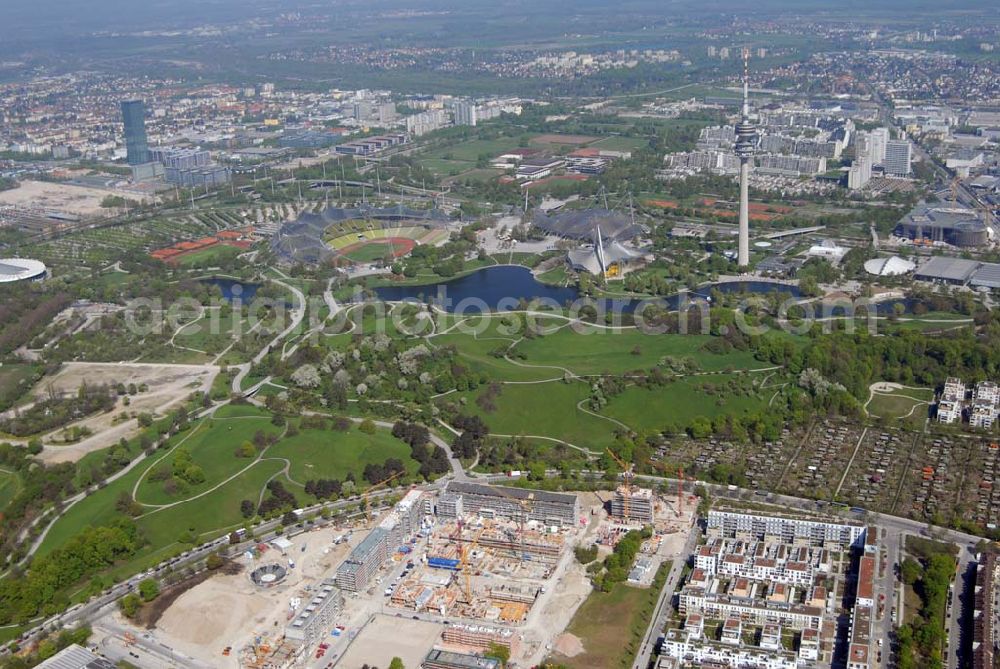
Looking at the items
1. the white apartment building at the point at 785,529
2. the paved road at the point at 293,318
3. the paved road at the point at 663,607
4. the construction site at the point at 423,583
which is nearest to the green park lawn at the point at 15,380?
the paved road at the point at 293,318

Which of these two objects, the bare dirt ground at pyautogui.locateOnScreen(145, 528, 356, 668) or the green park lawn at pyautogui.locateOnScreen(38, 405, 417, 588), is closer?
the bare dirt ground at pyautogui.locateOnScreen(145, 528, 356, 668)

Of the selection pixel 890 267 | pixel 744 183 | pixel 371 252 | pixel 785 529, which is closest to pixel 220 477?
pixel 785 529

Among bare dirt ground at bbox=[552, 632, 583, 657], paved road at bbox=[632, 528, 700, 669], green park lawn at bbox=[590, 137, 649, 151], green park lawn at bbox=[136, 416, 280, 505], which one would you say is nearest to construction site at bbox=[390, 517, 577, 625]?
bare dirt ground at bbox=[552, 632, 583, 657]

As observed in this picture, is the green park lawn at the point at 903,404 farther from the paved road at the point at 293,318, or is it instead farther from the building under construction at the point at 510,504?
the paved road at the point at 293,318

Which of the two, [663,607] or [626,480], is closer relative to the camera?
[663,607]

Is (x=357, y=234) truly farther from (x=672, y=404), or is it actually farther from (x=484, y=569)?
(x=484, y=569)

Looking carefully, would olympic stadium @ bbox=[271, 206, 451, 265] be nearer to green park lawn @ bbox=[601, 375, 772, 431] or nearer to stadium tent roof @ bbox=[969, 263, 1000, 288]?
green park lawn @ bbox=[601, 375, 772, 431]
